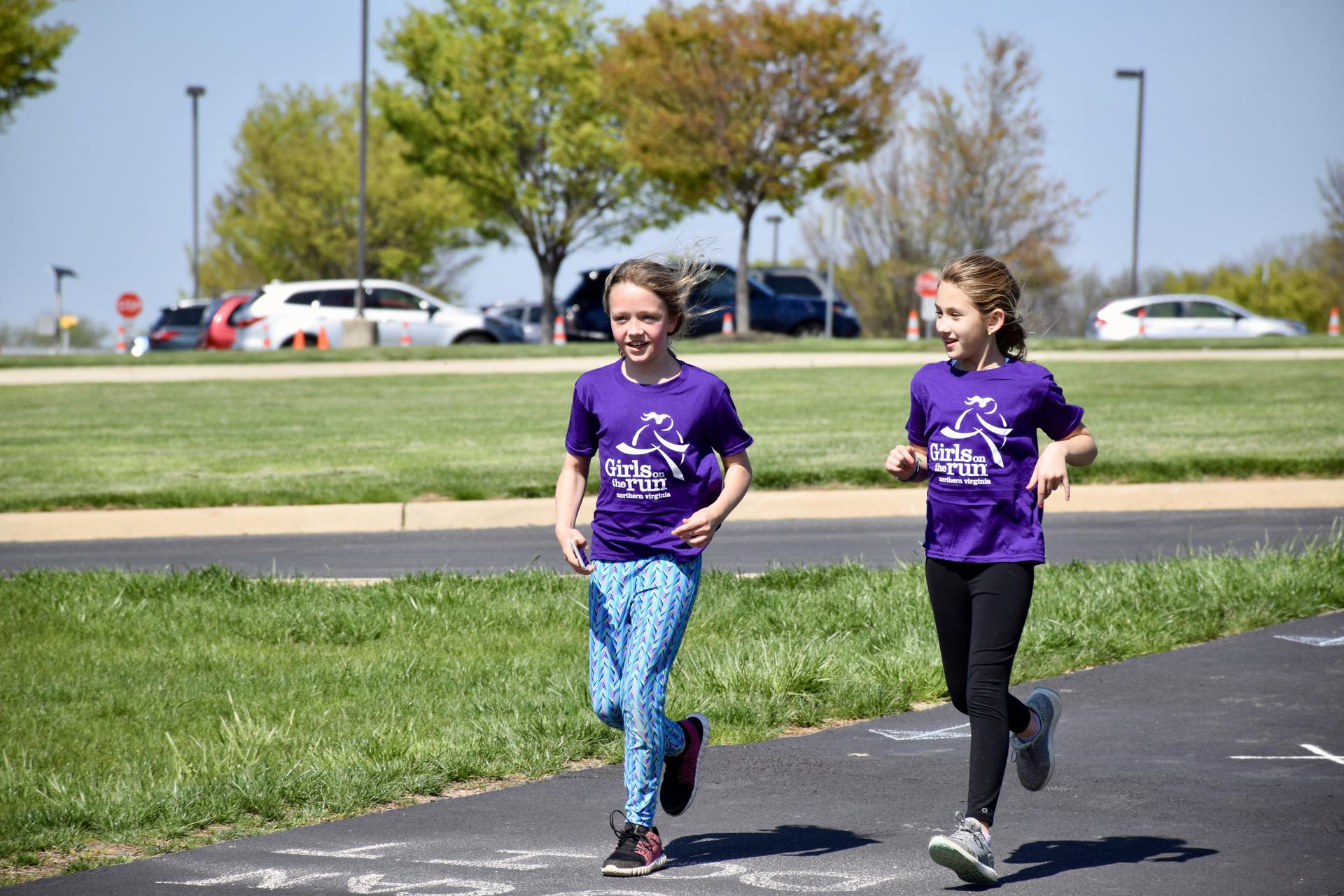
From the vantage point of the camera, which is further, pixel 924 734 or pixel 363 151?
pixel 363 151

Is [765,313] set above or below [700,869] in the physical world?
above

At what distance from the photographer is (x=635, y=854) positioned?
380cm

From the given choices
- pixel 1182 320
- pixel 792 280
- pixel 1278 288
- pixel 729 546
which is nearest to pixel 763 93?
pixel 792 280

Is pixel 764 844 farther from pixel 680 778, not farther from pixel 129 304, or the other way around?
pixel 129 304

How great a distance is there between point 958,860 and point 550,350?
21.7m

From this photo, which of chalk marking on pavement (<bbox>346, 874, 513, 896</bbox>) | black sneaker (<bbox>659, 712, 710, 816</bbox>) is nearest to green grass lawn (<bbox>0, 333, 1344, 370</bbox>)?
black sneaker (<bbox>659, 712, 710, 816</bbox>)

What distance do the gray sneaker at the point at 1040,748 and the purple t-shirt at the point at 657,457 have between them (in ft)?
3.46

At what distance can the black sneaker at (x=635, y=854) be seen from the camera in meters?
3.79

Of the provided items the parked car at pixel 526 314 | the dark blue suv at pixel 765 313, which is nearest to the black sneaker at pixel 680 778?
the dark blue suv at pixel 765 313

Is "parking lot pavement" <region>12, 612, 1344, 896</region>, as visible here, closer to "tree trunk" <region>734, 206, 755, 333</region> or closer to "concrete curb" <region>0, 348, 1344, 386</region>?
"concrete curb" <region>0, 348, 1344, 386</region>

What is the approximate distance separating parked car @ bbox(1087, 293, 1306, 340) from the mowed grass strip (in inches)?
1051

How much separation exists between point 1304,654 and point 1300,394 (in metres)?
12.4

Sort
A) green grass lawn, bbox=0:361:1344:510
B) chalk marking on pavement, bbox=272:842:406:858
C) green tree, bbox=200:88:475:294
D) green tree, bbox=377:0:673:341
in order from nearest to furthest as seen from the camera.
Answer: chalk marking on pavement, bbox=272:842:406:858
green grass lawn, bbox=0:361:1344:510
green tree, bbox=377:0:673:341
green tree, bbox=200:88:475:294

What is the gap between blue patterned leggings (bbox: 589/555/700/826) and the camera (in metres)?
3.85
